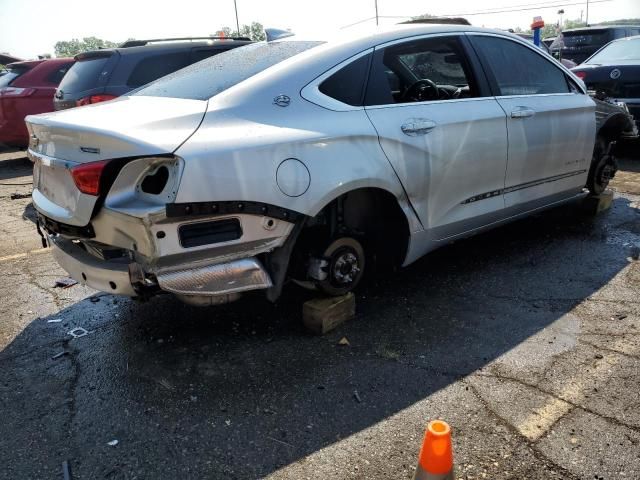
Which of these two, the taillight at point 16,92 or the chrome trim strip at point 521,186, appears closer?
the chrome trim strip at point 521,186

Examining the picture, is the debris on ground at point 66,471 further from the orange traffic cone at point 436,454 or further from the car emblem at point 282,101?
the car emblem at point 282,101

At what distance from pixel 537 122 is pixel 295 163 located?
2223 mm

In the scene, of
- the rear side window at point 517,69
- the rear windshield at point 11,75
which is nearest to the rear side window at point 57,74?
the rear windshield at point 11,75

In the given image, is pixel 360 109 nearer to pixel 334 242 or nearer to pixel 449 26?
pixel 334 242

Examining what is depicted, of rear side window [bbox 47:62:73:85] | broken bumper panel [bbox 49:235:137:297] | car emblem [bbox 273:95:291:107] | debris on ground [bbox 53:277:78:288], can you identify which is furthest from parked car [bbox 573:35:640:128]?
rear side window [bbox 47:62:73:85]

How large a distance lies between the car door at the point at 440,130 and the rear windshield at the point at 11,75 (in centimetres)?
838

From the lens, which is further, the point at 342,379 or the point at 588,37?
the point at 588,37

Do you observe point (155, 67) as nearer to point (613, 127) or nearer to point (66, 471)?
point (613, 127)

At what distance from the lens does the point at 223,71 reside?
Result: 3.25 metres

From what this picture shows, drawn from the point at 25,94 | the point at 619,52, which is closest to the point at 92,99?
the point at 25,94

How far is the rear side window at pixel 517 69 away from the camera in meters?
3.95

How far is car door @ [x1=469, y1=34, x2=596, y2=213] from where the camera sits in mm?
3932

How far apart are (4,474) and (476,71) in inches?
139

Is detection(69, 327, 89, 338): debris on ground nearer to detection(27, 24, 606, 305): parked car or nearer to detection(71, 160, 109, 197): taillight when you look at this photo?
detection(27, 24, 606, 305): parked car
